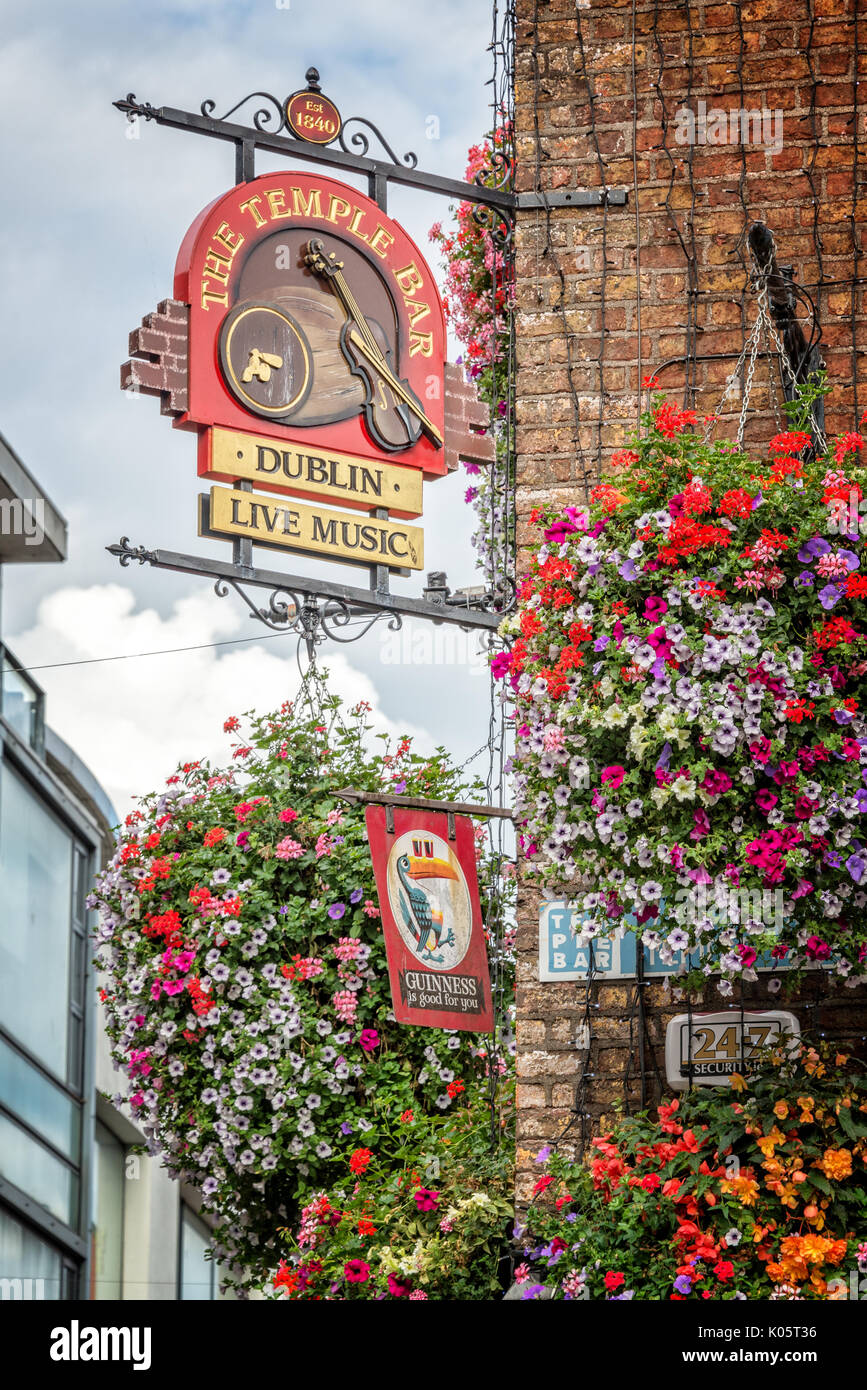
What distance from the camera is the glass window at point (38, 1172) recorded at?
17766 mm

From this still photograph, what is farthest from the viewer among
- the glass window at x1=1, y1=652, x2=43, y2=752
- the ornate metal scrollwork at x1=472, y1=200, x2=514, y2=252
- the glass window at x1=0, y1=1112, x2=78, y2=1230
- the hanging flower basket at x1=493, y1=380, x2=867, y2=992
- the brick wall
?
the glass window at x1=1, y1=652, x2=43, y2=752

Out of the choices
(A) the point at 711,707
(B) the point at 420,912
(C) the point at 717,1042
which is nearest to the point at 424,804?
(B) the point at 420,912

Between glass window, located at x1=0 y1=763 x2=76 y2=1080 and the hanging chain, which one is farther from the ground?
glass window, located at x1=0 y1=763 x2=76 y2=1080

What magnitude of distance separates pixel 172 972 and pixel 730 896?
8.66 ft

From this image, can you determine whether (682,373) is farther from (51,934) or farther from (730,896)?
(51,934)

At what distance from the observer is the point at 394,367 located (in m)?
6.10

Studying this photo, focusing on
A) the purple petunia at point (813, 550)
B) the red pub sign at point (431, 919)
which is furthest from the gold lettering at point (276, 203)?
the purple petunia at point (813, 550)

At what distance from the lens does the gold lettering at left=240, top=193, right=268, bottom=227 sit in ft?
18.9

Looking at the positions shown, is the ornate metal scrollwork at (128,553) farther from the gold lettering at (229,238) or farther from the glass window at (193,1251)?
the glass window at (193,1251)

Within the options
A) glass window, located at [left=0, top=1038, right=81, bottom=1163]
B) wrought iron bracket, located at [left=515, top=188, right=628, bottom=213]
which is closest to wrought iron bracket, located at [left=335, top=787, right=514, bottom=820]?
wrought iron bracket, located at [left=515, top=188, right=628, bottom=213]

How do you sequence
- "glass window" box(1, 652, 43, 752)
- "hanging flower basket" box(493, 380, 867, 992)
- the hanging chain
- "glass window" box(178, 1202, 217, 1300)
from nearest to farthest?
"hanging flower basket" box(493, 380, 867, 992) < the hanging chain < "glass window" box(1, 652, 43, 752) < "glass window" box(178, 1202, 217, 1300)

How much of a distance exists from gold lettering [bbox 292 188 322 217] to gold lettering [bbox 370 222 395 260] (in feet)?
0.68

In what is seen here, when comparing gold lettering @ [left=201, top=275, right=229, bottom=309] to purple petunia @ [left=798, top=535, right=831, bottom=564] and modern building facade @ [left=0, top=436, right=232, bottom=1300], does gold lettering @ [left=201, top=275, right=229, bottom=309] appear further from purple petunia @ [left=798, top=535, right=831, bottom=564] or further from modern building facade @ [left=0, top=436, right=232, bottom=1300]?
modern building facade @ [left=0, top=436, right=232, bottom=1300]
